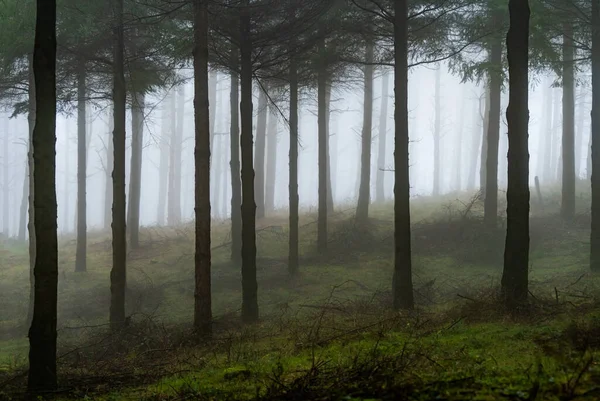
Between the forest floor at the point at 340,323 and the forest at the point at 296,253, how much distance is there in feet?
0.19

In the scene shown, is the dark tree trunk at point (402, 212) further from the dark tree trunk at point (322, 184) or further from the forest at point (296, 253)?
the dark tree trunk at point (322, 184)

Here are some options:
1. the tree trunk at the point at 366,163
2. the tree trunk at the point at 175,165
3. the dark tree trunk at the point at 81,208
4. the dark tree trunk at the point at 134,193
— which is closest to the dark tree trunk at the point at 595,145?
the tree trunk at the point at 366,163

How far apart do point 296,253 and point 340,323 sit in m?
6.66

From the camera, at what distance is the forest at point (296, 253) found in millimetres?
5633

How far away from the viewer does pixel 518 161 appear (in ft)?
27.2

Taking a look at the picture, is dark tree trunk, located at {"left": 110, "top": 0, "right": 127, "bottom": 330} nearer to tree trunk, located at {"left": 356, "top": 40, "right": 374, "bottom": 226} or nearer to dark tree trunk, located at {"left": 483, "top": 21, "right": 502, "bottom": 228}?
tree trunk, located at {"left": 356, "top": 40, "right": 374, "bottom": 226}

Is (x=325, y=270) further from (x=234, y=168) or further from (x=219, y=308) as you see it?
(x=234, y=168)

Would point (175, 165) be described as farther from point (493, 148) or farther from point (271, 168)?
point (493, 148)

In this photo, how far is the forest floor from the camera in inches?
175

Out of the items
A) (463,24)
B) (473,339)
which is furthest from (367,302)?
(463,24)

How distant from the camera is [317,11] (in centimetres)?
1244

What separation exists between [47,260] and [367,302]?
25.1ft

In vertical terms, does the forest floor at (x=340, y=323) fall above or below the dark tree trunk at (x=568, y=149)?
below

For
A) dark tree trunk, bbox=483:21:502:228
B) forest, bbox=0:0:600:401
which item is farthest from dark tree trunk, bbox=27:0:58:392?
dark tree trunk, bbox=483:21:502:228
